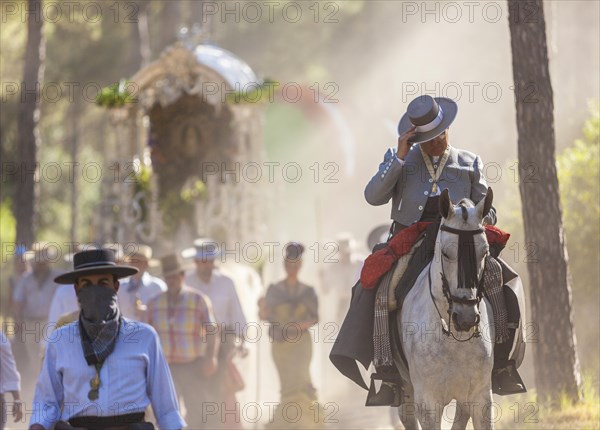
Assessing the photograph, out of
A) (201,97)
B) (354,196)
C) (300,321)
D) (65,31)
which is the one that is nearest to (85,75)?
(65,31)

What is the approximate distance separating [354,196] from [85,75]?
14.6m

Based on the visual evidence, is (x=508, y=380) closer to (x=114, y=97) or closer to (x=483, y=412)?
(x=483, y=412)

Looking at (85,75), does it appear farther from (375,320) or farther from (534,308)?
(375,320)

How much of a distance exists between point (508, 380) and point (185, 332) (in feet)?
18.0

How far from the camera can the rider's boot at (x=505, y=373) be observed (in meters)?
9.41

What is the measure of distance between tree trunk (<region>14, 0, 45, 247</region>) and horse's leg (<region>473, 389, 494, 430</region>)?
20.6 m

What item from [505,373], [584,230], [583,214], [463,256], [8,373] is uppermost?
[583,214]

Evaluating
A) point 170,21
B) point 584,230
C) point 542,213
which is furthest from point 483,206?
point 170,21

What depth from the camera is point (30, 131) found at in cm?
2878

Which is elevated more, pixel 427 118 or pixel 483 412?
pixel 427 118

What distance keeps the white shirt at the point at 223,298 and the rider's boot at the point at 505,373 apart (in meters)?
6.31

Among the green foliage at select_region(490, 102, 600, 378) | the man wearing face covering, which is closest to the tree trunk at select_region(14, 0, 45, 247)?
the green foliage at select_region(490, 102, 600, 378)

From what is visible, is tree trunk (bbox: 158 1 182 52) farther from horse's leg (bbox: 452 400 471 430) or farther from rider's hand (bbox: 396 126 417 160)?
horse's leg (bbox: 452 400 471 430)

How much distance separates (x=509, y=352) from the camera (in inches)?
371
